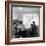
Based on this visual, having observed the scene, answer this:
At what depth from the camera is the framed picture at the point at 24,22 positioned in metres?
1.81

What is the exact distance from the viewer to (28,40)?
6.09 feet

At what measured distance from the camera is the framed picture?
1806 millimetres

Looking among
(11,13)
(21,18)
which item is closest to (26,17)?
(21,18)

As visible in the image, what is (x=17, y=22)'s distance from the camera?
1.83 meters

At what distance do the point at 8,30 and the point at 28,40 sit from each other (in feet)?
1.35

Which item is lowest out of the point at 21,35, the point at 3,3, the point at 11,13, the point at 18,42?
the point at 18,42

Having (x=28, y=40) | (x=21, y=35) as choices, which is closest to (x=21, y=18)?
(x=21, y=35)

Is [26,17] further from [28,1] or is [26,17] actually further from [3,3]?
[3,3]

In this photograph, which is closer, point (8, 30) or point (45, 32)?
point (8, 30)

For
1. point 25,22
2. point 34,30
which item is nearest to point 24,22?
point 25,22

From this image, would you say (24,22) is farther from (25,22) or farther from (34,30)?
(34,30)

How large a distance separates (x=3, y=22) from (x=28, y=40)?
0.56 m

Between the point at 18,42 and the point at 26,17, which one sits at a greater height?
the point at 26,17

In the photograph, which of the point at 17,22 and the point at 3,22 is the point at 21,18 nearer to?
the point at 17,22
